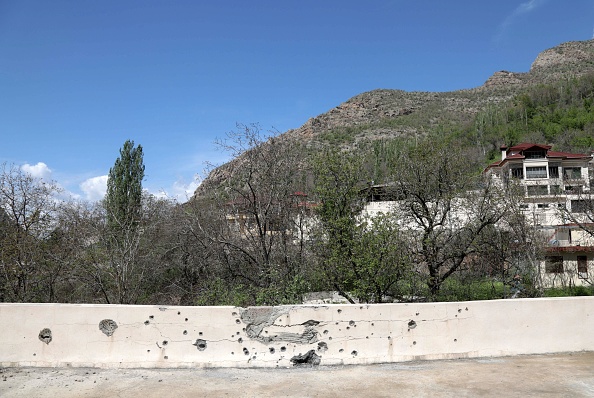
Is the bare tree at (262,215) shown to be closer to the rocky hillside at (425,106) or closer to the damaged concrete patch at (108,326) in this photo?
the damaged concrete patch at (108,326)

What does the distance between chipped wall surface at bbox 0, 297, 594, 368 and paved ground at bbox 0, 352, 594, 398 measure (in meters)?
0.20

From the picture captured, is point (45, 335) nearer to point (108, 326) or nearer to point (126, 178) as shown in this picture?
point (108, 326)

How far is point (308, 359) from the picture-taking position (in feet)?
23.5

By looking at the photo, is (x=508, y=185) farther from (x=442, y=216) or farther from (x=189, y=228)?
(x=189, y=228)

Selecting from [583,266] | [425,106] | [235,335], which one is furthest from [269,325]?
[425,106]

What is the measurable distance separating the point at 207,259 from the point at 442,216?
26.4 feet

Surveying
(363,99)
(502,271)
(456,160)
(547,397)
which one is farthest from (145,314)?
(363,99)

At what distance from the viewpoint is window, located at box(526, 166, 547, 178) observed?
144 ft

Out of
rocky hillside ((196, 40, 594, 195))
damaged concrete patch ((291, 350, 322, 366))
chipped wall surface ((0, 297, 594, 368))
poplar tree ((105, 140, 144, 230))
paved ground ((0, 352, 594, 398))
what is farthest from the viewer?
rocky hillside ((196, 40, 594, 195))

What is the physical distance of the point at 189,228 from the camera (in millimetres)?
14695

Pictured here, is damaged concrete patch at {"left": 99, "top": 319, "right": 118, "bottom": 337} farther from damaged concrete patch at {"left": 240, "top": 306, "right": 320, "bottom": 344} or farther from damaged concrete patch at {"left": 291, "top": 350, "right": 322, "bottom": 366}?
damaged concrete patch at {"left": 291, "top": 350, "right": 322, "bottom": 366}

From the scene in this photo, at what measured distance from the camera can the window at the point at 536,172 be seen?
4400cm

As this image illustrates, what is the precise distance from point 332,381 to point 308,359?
0.86 meters

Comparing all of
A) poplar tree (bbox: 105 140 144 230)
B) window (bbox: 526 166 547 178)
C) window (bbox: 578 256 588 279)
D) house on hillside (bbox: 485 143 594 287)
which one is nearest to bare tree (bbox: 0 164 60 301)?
poplar tree (bbox: 105 140 144 230)
